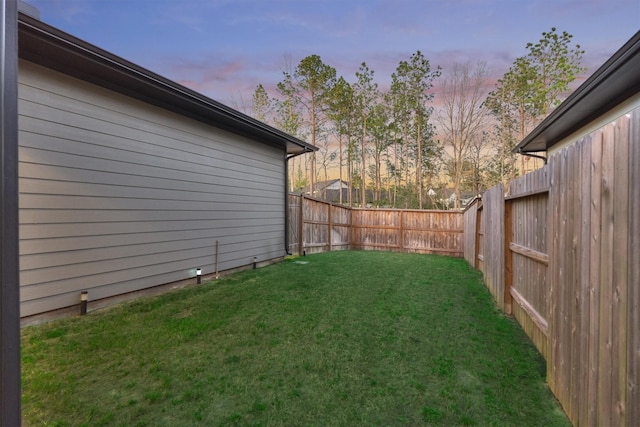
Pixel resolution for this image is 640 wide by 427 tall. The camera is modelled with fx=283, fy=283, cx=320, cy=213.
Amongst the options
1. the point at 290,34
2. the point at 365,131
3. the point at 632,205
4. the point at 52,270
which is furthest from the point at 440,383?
the point at 365,131

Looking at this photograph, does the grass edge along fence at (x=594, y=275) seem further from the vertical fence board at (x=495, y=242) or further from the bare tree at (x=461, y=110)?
the bare tree at (x=461, y=110)

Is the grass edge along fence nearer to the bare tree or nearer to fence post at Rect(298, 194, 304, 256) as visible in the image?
fence post at Rect(298, 194, 304, 256)

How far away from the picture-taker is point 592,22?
22.2ft

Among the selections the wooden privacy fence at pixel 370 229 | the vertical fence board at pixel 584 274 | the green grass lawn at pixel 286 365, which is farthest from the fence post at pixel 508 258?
the wooden privacy fence at pixel 370 229

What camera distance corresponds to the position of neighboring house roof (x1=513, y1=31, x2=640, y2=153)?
3035 millimetres

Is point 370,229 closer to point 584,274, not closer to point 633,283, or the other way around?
point 584,274

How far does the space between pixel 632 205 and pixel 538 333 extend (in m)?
2.03

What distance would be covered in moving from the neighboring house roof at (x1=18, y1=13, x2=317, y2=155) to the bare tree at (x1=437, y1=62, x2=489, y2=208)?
1291 cm

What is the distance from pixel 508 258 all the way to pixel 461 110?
45.9 ft

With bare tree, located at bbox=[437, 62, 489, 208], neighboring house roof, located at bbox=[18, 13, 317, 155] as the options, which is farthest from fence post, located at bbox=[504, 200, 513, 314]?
bare tree, located at bbox=[437, 62, 489, 208]

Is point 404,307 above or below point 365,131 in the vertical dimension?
below

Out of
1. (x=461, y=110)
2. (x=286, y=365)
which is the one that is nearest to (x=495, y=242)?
(x=286, y=365)

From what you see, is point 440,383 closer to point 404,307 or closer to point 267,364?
point 267,364

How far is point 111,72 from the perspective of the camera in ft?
12.4
